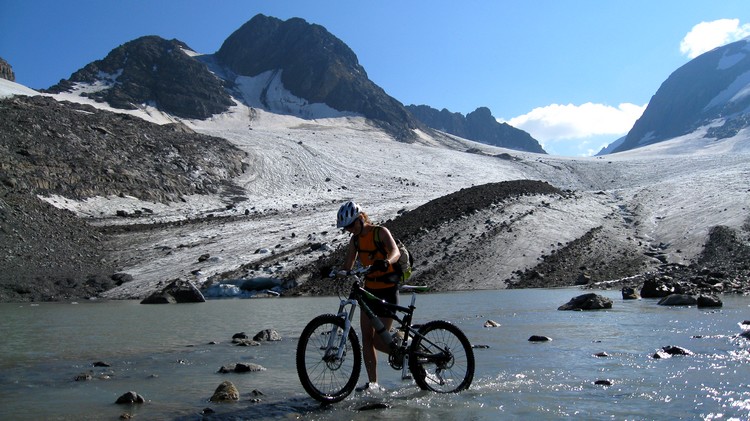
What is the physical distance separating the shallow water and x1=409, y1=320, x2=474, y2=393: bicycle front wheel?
20cm

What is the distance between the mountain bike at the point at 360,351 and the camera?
6492 millimetres

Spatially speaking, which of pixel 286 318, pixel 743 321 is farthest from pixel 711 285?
pixel 286 318

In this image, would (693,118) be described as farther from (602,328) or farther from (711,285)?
(602,328)

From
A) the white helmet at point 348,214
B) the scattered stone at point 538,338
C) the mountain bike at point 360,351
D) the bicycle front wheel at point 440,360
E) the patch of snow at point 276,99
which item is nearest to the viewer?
the mountain bike at point 360,351

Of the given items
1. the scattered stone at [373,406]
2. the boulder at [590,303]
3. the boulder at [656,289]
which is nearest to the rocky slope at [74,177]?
the boulder at [590,303]

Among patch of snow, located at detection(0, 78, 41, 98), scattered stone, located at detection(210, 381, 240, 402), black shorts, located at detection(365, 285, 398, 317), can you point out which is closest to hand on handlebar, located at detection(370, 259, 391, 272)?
black shorts, located at detection(365, 285, 398, 317)

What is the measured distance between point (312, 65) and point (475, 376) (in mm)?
163449

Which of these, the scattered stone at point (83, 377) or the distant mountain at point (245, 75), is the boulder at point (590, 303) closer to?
the scattered stone at point (83, 377)

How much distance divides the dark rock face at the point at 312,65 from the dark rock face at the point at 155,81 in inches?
1195

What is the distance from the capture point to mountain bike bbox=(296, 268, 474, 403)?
649 cm

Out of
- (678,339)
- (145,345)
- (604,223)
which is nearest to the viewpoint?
(678,339)

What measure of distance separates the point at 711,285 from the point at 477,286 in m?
10.4

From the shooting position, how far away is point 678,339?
9.93 m

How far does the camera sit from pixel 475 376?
750 centimetres
